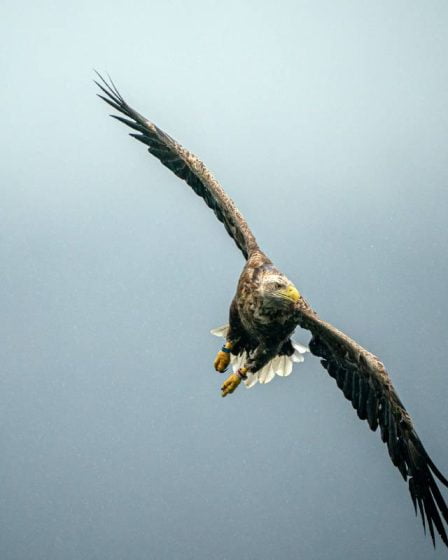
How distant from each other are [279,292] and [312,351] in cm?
133

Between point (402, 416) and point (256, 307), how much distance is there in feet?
4.76

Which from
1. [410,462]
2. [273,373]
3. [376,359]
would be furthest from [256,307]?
[273,373]

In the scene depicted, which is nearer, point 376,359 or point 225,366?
point 376,359

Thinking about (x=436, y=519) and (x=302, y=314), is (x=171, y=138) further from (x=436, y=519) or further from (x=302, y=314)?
(x=436, y=519)

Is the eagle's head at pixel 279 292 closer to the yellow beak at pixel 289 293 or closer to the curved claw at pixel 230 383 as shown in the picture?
the yellow beak at pixel 289 293

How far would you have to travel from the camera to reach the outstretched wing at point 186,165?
368 inches

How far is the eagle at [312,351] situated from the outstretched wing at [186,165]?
13mm

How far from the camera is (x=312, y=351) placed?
8.93 meters

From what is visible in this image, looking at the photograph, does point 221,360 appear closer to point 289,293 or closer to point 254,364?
point 254,364

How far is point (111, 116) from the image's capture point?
9.77m

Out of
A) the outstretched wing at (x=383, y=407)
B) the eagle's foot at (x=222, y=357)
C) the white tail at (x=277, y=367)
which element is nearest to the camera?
the outstretched wing at (x=383, y=407)

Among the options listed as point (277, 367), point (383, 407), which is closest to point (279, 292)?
point (383, 407)

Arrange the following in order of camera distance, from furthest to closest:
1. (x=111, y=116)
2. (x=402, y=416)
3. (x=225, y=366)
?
1. (x=111, y=116)
2. (x=225, y=366)
3. (x=402, y=416)

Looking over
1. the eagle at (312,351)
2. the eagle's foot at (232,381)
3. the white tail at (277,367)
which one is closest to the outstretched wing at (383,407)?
the eagle at (312,351)
